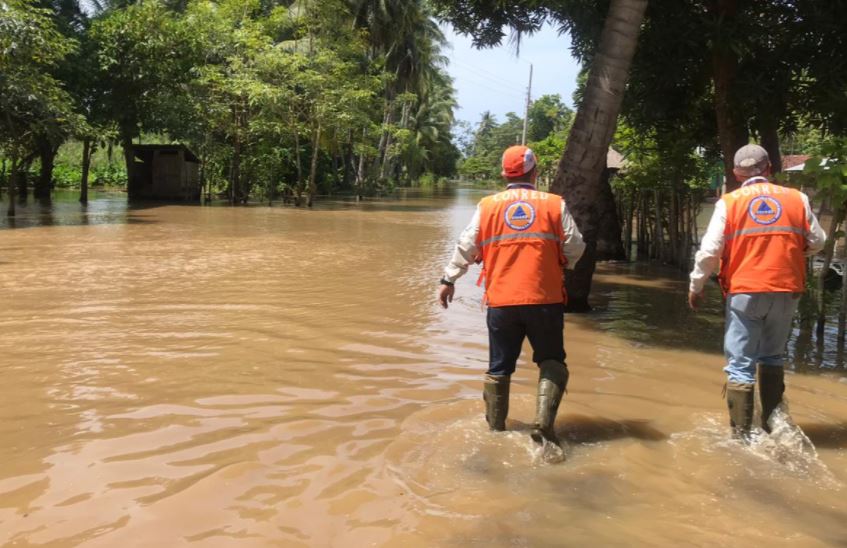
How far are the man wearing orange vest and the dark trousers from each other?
990mm

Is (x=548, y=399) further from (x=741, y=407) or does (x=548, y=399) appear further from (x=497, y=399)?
(x=741, y=407)

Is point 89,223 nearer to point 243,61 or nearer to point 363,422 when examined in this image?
point 243,61

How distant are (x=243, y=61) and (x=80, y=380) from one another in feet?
76.3

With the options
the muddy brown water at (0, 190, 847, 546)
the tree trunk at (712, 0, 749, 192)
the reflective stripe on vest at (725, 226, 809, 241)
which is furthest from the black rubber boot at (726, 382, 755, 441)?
the tree trunk at (712, 0, 749, 192)

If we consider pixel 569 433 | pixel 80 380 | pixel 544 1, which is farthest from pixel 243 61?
pixel 569 433

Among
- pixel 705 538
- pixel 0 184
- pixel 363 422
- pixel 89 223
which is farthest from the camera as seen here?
pixel 0 184

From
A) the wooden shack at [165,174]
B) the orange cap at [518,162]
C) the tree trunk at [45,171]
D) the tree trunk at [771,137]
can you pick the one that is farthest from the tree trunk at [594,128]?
the tree trunk at [45,171]

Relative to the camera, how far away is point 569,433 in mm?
4391

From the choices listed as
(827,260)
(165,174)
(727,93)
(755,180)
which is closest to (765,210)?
(755,180)

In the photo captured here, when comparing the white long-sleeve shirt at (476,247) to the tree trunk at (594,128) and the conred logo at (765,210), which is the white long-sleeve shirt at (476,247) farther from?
the tree trunk at (594,128)

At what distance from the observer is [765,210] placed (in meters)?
4.09

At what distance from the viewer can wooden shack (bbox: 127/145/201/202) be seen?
30281mm

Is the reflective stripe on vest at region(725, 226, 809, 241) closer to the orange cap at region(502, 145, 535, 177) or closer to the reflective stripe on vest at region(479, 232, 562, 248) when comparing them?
the reflective stripe on vest at region(479, 232, 562, 248)

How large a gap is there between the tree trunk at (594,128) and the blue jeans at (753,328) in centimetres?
388
